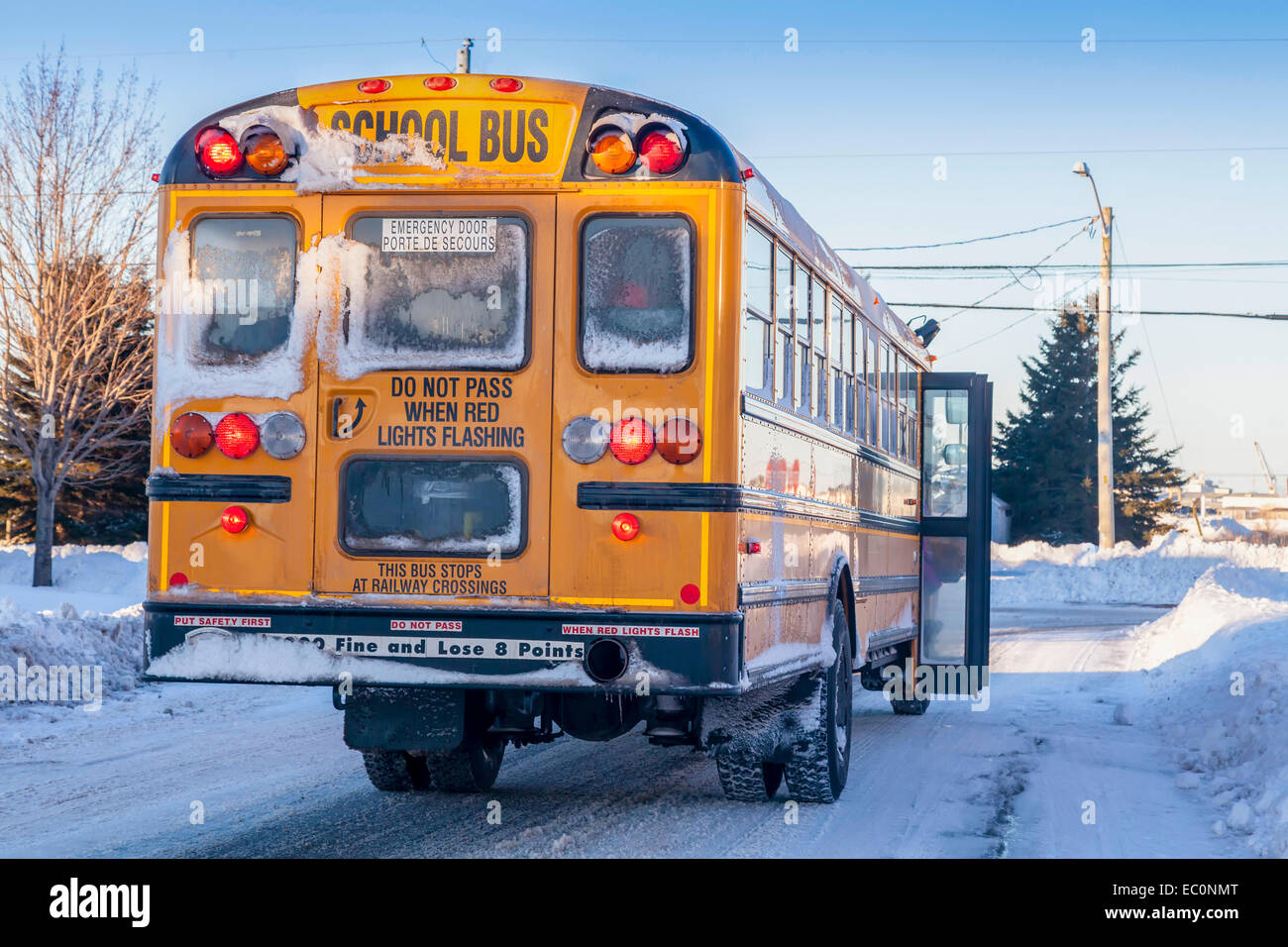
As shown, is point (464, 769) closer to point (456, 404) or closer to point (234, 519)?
point (234, 519)

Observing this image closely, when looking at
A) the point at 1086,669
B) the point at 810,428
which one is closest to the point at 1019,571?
the point at 1086,669

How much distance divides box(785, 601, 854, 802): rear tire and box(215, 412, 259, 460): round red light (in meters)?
3.17

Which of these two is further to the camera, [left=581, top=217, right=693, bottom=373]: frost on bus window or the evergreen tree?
the evergreen tree

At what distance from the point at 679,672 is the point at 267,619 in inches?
67.8

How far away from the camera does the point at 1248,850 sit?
671 cm

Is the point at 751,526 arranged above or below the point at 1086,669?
above

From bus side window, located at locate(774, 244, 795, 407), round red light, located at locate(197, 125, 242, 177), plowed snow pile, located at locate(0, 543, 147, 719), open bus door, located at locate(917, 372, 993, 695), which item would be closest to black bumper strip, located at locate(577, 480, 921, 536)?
bus side window, located at locate(774, 244, 795, 407)

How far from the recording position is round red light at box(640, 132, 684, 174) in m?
6.22

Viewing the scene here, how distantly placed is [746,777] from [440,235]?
3256 millimetres

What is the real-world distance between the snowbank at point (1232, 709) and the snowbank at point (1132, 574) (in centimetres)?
1374

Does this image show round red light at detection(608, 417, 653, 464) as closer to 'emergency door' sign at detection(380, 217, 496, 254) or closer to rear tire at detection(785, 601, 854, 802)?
'emergency door' sign at detection(380, 217, 496, 254)

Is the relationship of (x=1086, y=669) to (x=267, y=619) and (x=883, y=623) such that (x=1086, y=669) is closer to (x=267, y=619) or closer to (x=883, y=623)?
(x=883, y=623)

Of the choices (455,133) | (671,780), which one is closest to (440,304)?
(455,133)

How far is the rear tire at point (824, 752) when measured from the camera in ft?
25.1
